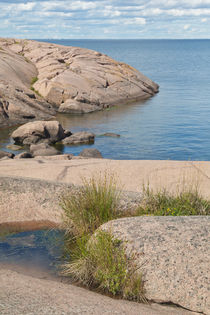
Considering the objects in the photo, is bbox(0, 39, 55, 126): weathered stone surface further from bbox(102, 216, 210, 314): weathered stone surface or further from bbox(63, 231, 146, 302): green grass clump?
bbox(102, 216, 210, 314): weathered stone surface

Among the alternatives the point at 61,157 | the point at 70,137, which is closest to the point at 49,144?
the point at 70,137

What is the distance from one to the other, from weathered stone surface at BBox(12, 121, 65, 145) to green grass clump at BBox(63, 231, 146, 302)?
16.3m

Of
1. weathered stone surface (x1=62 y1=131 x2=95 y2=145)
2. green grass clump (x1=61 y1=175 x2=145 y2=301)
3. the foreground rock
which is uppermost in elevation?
weathered stone surface (x1=62 y1=131 x2=95 y2=145)

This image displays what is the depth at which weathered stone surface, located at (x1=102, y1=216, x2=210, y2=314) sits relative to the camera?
5.27 meters

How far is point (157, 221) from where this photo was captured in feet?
19.9

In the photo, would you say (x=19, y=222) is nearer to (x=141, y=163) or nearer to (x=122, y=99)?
(x=141, y=163)

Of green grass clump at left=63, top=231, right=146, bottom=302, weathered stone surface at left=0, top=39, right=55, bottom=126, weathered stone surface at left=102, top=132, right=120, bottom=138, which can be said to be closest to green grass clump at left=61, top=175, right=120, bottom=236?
green grass clump at left=63, top=231, right=146, bottom=302

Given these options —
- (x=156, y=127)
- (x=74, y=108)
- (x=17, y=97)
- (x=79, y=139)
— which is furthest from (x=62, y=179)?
(x=74, y=108)

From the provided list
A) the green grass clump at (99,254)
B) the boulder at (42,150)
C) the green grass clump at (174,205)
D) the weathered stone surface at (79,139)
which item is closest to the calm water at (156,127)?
→ the weathered stone surface at (79,139)

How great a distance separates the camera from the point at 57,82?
104 feet

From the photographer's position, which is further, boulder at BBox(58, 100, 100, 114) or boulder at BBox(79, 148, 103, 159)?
boulder at BBox(58, 100, 100, 114)

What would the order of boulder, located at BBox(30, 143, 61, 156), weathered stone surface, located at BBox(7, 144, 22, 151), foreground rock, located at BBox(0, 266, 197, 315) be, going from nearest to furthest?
foreground rock, located at BBox(0, 266, 197, 315) < boulder, located at BBox(30, 143, 61, 156) < weathered stone surface, located at BBox(7, 144, 22, 151)

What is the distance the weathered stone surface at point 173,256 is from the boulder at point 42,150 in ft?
44.7

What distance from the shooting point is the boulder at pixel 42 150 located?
63.5ft
